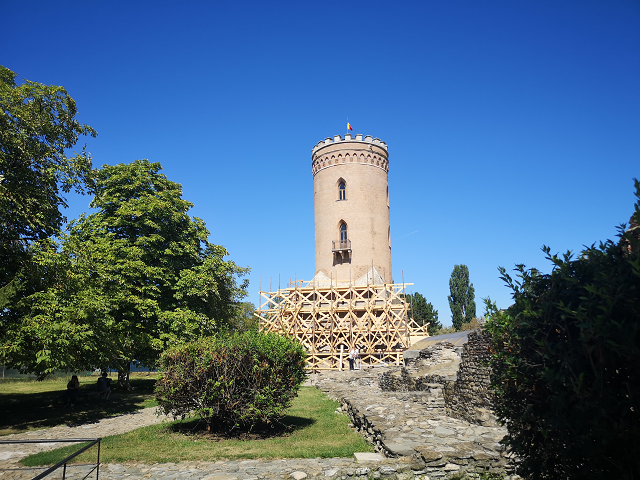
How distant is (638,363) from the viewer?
3.33 m

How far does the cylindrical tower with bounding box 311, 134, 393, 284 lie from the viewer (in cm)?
3178

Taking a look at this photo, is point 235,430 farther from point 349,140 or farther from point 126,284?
point 349,140

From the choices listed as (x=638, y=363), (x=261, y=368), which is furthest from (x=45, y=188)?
(x=638, y=363)

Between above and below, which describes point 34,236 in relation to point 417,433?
above

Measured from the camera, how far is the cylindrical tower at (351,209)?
3178 cm

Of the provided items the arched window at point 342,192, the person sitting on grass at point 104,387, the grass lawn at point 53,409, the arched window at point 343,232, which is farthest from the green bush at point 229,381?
the arched window at point 342,192

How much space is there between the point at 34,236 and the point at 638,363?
624 inches

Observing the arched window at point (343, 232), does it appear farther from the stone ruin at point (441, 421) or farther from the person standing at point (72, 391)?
the person standing at point (72, 391)

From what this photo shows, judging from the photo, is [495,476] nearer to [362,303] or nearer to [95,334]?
[95,334]

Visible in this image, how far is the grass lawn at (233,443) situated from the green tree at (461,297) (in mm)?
36580

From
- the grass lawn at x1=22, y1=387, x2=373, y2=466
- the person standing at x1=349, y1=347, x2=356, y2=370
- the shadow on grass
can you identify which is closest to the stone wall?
the grass lawn at x1=22, y1=387, x2=373, y2=466

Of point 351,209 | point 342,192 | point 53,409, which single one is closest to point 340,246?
point 351,209

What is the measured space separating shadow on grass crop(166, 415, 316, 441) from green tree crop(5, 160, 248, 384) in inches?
145

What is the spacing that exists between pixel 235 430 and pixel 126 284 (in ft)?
27.1
